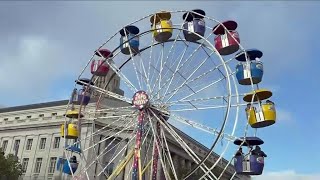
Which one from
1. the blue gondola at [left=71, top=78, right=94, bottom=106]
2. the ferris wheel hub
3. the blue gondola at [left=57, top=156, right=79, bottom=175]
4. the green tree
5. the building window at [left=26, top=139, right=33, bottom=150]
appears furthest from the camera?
the building window at [left=26, top=139, right=33, bottom=150]

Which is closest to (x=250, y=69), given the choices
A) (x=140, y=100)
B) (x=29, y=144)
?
(x=140, y=100)

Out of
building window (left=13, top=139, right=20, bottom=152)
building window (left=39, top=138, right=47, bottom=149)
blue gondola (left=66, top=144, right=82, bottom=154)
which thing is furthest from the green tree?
blue gondola (left=66, top=144, right=82, bottom=154)

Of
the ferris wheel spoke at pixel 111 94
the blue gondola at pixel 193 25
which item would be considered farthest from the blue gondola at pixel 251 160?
the ferris wheel spoke at pixel 111 94

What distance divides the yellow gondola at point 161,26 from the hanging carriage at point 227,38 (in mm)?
3036

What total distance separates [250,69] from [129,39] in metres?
8.29

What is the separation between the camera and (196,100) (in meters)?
23.4

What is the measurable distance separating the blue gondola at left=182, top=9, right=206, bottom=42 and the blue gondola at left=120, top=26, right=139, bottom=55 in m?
3.47

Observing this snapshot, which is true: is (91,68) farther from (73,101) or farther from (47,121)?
(47,121)

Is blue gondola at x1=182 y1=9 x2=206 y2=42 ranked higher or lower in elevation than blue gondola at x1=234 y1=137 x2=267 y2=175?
higher

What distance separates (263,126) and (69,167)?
12893 millimetres

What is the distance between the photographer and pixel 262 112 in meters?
21.1

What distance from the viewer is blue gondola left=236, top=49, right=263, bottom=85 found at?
2227 centimetres

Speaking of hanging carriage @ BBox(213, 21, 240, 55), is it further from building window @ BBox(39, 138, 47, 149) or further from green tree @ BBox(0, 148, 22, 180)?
building window @ BBox(39, 138, 47, 149)

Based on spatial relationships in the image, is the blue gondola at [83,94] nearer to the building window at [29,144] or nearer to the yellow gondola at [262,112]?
the yellow gondola at [262,112]
